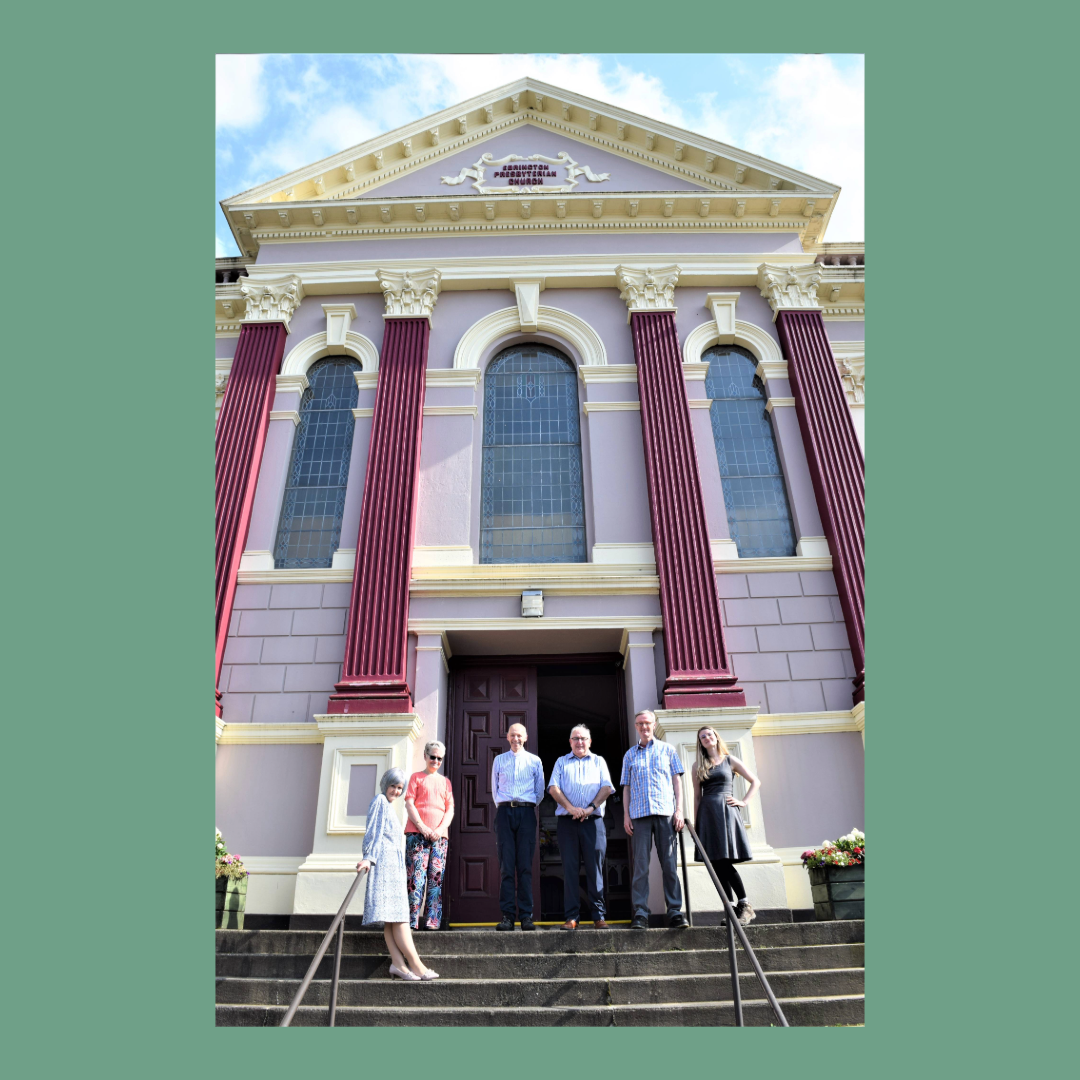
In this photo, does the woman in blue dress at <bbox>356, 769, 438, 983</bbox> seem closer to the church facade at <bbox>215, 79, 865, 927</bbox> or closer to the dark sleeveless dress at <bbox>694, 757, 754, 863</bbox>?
the dark sleeveless dress at <bbox>694, 757, 754, 863</bbox>

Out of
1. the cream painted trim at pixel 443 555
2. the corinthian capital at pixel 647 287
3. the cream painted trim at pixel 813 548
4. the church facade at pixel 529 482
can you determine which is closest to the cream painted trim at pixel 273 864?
the church facade at pixel 529 482

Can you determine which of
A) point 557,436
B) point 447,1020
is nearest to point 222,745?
point 447,1020

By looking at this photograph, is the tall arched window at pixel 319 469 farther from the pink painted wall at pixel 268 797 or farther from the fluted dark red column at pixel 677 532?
the fluted dark red column at pixel 677 532

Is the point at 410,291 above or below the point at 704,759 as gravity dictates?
above

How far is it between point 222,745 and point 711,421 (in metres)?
7.15

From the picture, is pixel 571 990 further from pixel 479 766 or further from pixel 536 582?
pixel 536 582

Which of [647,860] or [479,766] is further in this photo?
[479,766]

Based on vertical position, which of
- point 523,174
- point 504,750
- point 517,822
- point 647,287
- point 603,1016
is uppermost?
point 523,174

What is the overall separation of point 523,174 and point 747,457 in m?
5.46

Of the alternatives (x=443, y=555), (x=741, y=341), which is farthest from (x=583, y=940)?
(x=741, y=341)

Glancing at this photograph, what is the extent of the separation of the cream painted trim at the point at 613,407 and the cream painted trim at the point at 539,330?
0.65m

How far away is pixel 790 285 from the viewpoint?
12.2 meters

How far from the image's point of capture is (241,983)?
6285 millimetres

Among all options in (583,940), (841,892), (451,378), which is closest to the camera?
(583,940)
